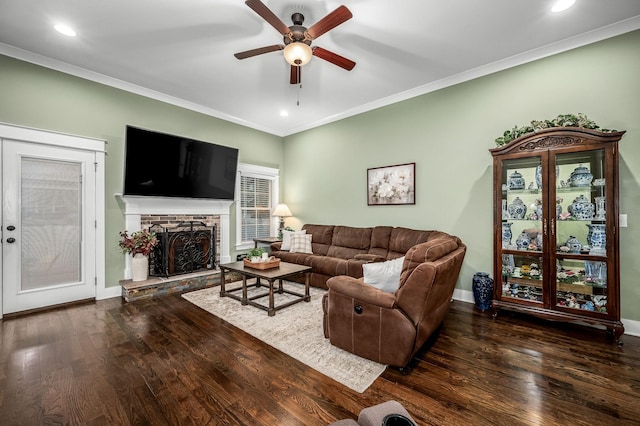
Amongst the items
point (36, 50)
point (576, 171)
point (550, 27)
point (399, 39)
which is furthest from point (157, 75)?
point (576, 171)

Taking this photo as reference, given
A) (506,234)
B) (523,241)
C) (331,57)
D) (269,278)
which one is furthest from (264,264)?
(523,241)

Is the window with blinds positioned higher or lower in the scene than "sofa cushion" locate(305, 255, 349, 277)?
higher

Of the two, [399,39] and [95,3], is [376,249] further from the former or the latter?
[95,3]

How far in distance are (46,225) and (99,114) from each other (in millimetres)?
1702

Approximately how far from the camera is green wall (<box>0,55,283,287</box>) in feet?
10.9

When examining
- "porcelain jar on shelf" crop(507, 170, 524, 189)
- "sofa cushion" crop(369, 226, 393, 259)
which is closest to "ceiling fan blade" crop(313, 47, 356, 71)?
"porcelain jar on shelf" crop(507, 170, 524, 189)

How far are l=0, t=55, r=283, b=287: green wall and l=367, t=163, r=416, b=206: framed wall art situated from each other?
3143mm

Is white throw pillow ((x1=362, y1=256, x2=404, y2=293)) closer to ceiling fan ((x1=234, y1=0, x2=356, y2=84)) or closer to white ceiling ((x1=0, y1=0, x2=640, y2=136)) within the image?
ceiling fan ((x1=234, y1=0, x2=356, y2=84))

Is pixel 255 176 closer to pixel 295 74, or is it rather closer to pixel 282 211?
pixel 282 211

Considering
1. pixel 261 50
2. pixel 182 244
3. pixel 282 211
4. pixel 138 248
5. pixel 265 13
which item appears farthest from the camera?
pixel 282 211

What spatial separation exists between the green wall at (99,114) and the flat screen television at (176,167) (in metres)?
0.32

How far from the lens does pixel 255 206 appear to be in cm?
603

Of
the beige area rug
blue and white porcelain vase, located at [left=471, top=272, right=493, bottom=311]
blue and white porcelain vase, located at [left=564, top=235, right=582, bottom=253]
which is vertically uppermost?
blue and white porcelain vase, located at [left=564, top=235, right=582, bottom=253]

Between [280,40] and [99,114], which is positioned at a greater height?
[280,40]
